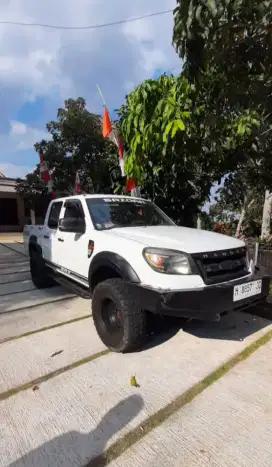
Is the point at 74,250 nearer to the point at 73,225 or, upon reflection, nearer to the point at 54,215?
the point at 73,225

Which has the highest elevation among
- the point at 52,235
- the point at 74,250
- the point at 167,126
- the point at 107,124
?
the point at 107,124

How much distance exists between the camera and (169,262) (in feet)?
9.15

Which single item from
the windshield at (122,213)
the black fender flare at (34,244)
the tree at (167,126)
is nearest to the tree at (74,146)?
the black fender flare at (34,244)

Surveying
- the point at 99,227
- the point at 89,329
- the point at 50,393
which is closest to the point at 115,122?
the point at 99,227

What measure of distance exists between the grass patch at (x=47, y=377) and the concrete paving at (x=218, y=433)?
3.56 feet

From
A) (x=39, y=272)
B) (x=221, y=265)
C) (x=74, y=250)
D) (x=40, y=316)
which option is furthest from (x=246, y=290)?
(x=39, y=272)

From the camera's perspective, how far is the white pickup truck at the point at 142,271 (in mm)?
2713

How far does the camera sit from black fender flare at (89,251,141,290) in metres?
2.93

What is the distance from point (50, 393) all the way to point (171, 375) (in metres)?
1.04

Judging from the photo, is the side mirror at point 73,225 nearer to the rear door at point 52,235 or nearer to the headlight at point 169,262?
the rear door at point 52,235

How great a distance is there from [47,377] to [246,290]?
201 cm

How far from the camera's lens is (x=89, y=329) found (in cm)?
378

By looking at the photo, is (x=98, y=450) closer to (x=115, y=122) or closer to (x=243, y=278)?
(x=243, y=278)

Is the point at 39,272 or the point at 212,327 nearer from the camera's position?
the point at 212,327
